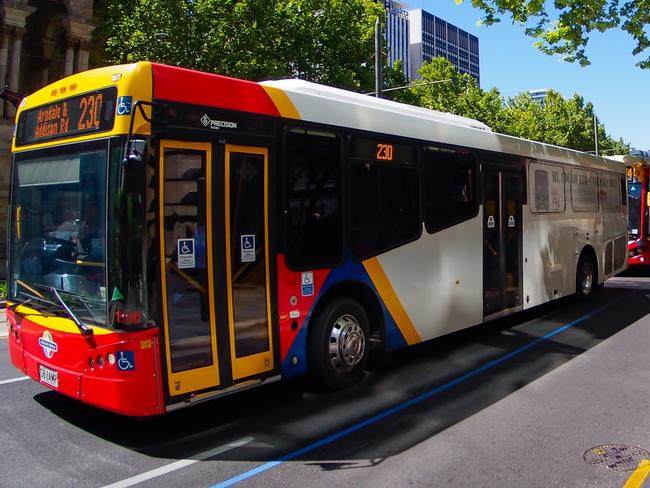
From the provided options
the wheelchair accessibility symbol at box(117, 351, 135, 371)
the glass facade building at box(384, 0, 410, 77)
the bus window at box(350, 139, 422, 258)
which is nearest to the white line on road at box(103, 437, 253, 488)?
the wheelchair accessibility symbol at box(117, 351, 135, 371)

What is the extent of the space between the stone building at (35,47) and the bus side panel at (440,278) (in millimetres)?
16258

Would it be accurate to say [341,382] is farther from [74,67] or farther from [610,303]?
[74,67]

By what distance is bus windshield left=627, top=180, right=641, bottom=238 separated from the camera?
1678 centimetres

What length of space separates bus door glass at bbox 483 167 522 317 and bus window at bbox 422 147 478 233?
0.46m

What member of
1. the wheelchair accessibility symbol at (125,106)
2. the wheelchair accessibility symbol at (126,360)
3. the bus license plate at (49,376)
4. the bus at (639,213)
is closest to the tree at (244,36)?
the bus at (639,213)

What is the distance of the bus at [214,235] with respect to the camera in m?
4.17

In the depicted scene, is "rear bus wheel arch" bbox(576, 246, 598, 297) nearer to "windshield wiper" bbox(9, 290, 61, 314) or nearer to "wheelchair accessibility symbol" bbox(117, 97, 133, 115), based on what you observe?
"wheelchair accessibility symbol" bbox(117, 97, 133, 115)

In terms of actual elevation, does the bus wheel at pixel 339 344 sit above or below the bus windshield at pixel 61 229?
below

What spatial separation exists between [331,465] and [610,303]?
374 inches

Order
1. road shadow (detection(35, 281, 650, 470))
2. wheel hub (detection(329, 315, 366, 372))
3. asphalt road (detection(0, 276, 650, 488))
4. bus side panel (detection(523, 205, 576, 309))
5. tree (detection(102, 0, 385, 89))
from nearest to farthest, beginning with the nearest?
asphalt road (detection(0, 276, 650, 488))
road shadow (detection(35, 281, 650, 470))
wheel hub (detection(329, 315, 366, 372))
bus side panel (detection(523, 205, 576, 309))
tree (detection(102, 0, 385, 89))

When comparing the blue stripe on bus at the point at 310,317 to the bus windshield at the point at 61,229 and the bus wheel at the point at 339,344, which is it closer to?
the bus wheel at the point at 339,344

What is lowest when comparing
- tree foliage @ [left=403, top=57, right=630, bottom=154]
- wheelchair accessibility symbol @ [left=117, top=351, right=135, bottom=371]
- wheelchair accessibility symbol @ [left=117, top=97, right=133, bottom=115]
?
wheelchair accessibility symbol @ [left=117, top=351, right=135, bottom=371]

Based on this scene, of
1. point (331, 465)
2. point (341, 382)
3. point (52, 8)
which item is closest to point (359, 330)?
point (341, 382)

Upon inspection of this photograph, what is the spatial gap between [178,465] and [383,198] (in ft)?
11.6
